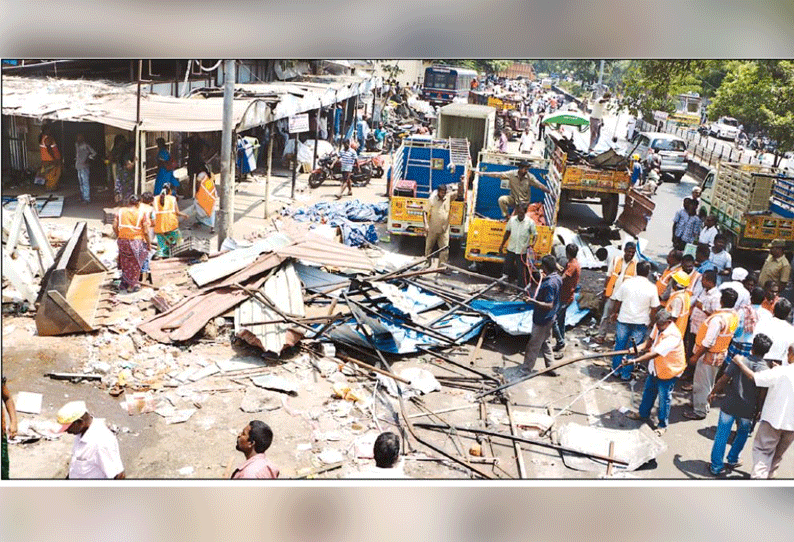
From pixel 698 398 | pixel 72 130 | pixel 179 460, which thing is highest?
pixel 72 130

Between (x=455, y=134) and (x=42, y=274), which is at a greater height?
(x=455, y=134)

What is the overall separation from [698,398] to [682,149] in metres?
18.5

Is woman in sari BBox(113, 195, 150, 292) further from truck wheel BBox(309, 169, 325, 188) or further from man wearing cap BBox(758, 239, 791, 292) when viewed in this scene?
truck wheel BBox(309, 169, 325, 188)

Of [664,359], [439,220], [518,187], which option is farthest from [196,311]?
[518,187]

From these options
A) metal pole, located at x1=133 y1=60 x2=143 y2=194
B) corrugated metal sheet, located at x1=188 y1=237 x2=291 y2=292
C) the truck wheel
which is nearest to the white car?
the truck wheel

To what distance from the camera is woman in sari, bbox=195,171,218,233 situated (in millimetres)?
12438

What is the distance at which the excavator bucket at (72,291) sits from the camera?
8.14 metres

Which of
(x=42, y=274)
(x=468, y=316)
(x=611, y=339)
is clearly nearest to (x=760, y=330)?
(x=611, y=339)

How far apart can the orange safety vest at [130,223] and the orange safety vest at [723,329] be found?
7.06m

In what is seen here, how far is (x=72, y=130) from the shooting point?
581 inches

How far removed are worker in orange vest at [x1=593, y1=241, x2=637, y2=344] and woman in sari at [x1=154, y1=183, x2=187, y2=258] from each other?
6315 mm

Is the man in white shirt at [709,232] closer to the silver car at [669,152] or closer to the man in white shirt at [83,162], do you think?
the man in white shirt at [83,162]

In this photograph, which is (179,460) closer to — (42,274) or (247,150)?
(42,274)

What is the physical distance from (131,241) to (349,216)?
617cm
